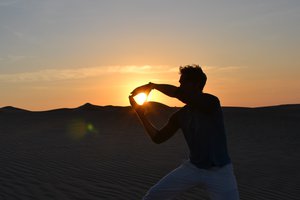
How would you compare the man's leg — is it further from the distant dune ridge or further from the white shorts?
the distant dune ridge

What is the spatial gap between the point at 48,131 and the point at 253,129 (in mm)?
8877

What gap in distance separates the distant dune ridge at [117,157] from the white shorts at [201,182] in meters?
3.68

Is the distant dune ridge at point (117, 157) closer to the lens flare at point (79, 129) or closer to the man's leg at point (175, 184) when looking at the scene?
the lens flare at point (79, 129)

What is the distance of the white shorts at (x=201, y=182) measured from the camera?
13.2ft

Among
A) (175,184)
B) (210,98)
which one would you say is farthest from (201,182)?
(210,98)

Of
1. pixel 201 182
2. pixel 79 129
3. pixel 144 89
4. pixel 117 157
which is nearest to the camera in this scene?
pixel 144 89

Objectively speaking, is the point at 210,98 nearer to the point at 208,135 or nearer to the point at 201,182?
the point at 208,135

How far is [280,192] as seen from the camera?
9336 millimetres

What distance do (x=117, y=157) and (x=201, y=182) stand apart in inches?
A: 340

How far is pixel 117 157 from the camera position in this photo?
41.5ft

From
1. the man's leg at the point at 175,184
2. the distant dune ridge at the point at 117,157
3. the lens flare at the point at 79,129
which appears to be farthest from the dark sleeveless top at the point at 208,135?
the lens flare at the point at 79,129

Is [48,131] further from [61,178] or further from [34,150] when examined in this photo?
[61,178]

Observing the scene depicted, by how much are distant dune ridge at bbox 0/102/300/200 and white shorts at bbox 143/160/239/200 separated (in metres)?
3.68

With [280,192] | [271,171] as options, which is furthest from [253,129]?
[280,192]
